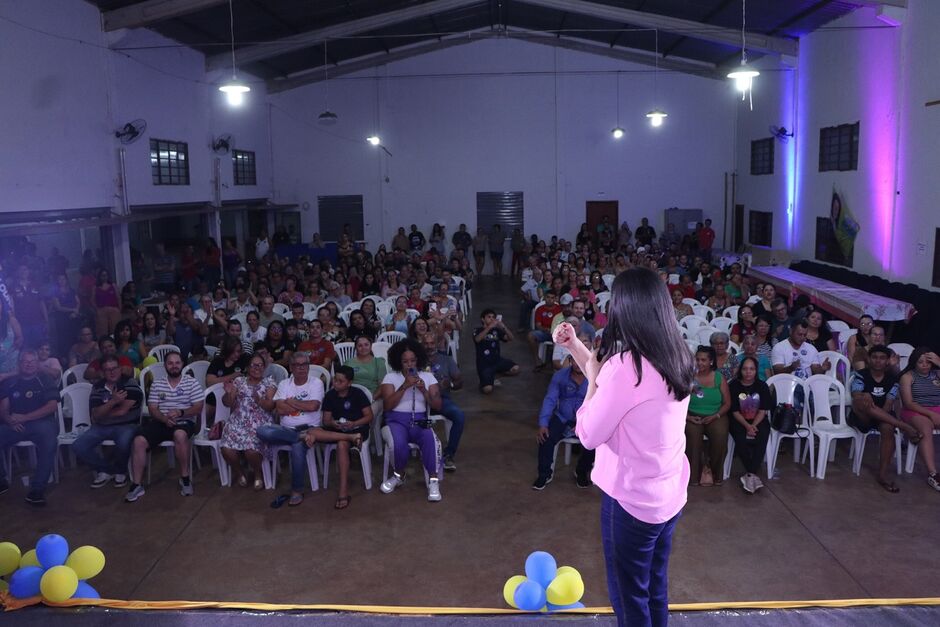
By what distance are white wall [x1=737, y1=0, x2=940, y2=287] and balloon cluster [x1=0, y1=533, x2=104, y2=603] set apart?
31.0 feet

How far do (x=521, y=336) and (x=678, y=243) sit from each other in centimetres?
Answer: 798

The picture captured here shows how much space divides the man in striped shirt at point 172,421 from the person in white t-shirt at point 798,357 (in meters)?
4.54

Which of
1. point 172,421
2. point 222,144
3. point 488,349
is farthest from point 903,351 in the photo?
point 222,144

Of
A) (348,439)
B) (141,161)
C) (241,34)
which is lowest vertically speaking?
(348,439)

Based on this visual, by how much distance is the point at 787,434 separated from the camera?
5.61 metres

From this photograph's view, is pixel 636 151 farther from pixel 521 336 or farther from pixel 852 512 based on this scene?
pixel 852 512

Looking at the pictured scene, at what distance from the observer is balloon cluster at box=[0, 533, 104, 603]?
10.7ft

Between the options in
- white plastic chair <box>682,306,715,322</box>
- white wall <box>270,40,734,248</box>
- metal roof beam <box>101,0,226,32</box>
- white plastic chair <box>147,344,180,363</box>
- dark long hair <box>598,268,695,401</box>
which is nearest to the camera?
dark long hair <box>598,268,695,401</box>

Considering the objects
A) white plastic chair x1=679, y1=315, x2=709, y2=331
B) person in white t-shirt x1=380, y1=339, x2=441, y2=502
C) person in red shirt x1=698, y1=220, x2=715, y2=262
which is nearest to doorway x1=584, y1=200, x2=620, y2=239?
person in red shirt x1=698, y1=220, x2=715, y2=262

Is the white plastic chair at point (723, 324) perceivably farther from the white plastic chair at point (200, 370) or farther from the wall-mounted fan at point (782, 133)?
the wall-mounted fan at point (782, 133)

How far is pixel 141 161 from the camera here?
1201cm

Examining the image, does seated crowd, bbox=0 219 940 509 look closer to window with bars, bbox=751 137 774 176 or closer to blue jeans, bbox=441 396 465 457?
blue jeans, bbox=441 396 465 457

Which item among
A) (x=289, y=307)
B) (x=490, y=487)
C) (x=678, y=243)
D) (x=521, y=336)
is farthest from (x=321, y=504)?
(x=678, y=243)

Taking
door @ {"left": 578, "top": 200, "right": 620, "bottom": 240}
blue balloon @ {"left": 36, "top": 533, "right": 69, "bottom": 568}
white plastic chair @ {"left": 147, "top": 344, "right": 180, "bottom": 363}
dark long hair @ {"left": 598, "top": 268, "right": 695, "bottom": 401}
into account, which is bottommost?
blue balloon @ {"left": 36, "top": 533, "right": 69, "bottom": 568}
